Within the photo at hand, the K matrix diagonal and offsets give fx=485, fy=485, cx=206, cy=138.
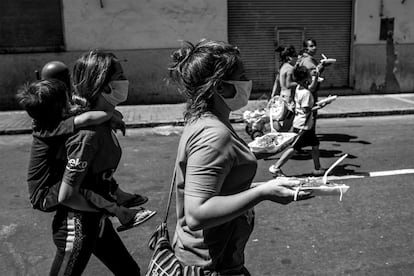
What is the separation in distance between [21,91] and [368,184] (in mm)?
4850

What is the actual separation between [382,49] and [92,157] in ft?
47.0

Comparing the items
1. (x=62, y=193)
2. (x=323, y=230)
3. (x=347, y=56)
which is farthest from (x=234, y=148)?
(x=347, y=56)

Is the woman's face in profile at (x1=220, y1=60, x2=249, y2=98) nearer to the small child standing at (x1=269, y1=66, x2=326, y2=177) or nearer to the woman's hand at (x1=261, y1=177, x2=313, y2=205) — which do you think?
the woman's hand at (x1=261, y1=177, x2=313, y2=205)

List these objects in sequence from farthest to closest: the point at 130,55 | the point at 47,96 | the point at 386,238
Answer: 1. the point at 130,55
2. the point at 386,238
3. the point at 47,96

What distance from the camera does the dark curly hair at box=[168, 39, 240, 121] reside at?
1.92 m

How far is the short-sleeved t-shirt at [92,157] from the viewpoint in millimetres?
2602

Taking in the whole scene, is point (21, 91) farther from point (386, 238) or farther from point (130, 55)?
point (130, 55)

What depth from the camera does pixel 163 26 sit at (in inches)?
539

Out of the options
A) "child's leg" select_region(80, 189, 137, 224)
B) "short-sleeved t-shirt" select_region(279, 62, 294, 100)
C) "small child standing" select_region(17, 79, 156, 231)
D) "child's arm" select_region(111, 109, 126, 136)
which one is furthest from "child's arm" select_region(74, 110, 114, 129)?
"short-sleeved t-shirt" select_region(279, 62, 294, 100)

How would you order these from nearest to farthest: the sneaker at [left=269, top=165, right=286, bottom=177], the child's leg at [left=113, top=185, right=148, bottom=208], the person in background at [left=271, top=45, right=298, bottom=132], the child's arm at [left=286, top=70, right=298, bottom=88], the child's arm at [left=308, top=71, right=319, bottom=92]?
the child's leg at [left=113, top=185, right=148, bottom=208]
the sneaker at [left=269, top=165, right=286, bottom=177]
the child's arm at [left=308, top=71, right=319, bottom=92]
the person in background at [left=271, top=45, right=298, bottom=132]
the child's arm at [left=286, top=70, right=298, bottom=88]

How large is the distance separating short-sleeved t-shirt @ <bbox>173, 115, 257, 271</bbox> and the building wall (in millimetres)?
14172

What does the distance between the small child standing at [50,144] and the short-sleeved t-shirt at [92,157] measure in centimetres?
5

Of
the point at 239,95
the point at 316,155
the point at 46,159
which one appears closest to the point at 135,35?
the point at 316,155

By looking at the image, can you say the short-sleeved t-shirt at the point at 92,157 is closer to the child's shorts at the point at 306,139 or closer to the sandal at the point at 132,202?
the sandal at the point at 132,202
